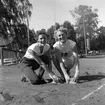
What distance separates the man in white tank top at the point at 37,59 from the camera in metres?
4.89

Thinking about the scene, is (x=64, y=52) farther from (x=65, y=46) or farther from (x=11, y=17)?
(x=11, y=17)

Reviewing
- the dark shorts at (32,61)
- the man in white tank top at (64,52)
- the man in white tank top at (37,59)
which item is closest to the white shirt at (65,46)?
the man in white tank top at (64,52)

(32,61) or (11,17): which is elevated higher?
(11,17)

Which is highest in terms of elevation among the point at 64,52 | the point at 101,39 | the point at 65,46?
the point at 101,39

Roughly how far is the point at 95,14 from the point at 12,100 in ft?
191

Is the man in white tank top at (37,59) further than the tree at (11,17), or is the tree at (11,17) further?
the tree at (11,17)

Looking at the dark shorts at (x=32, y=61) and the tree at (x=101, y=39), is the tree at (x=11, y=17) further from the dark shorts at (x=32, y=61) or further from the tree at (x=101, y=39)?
the tree at (x=101, y=39)

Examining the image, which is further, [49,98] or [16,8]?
[16,8]

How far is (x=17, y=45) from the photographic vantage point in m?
22.7

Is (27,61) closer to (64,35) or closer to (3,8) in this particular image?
(64,35)

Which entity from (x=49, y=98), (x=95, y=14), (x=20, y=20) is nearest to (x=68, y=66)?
(x=49, y=98)

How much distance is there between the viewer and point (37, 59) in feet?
16.0

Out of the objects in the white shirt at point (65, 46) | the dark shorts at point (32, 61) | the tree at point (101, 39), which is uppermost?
the tree at point (101, 39)

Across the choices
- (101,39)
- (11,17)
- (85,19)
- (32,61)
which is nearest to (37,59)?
(32,61)
